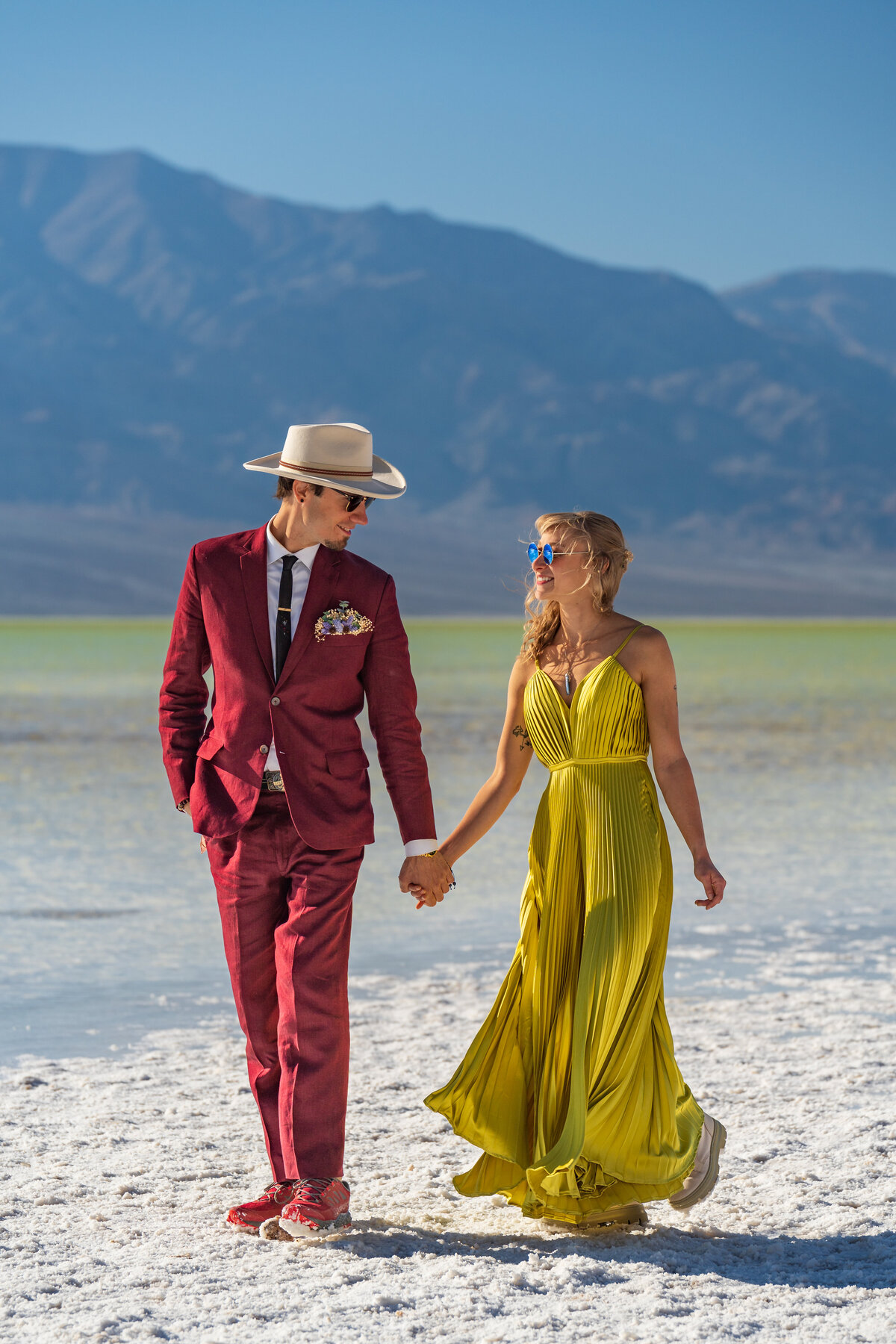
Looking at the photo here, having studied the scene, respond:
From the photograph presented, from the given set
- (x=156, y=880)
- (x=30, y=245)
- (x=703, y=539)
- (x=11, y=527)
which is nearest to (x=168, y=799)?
(x=156, y=880)

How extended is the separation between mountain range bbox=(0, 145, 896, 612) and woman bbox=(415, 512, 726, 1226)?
128 meters

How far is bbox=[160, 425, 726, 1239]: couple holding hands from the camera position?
324 centimetres

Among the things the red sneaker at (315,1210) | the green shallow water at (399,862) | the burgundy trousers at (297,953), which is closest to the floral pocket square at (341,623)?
the burgundy trousers at (297,953)

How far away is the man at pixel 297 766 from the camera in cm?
324

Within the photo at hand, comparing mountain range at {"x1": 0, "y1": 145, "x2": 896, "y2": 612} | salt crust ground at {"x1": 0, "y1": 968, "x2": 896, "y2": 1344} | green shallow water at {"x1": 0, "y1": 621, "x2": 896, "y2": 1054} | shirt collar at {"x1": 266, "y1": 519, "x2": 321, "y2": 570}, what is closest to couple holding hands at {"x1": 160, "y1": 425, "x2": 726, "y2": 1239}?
shirt collar at {"x1": 266, "y1": 519, "x2": 321, "y2": 570}

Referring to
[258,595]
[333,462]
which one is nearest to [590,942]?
[258,595]

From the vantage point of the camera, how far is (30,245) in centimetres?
19150

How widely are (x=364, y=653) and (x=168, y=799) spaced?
902cm

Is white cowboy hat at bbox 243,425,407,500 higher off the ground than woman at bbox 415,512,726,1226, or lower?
higher

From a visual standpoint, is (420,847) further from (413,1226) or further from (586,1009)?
(413,1226)

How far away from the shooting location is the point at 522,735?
3564mm

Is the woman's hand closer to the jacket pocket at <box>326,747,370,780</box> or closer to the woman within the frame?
the woman

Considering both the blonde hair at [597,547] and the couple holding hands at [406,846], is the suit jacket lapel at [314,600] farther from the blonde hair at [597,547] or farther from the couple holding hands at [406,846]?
the blonde hair at [597,547]

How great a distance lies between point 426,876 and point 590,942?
37 cm
